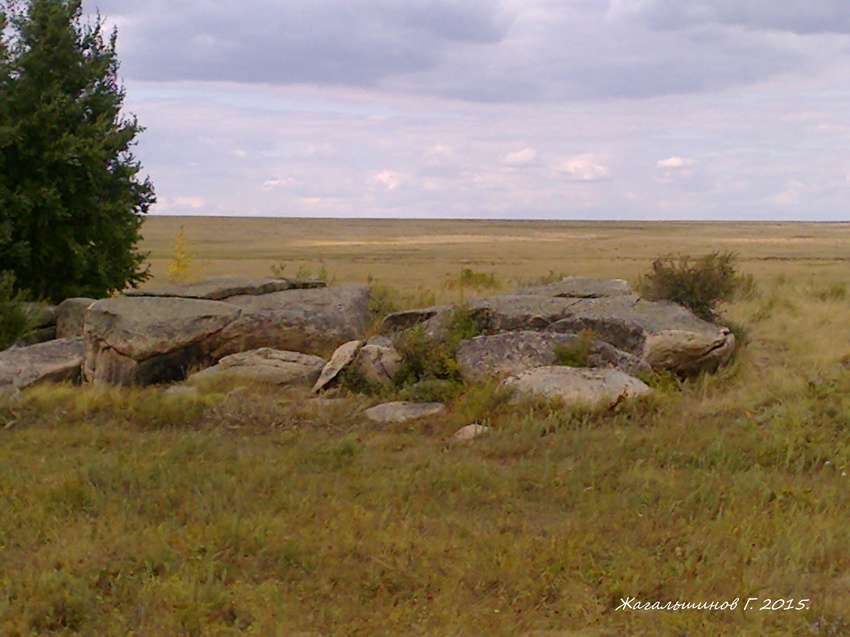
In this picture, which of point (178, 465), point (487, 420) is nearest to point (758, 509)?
point (487, 420)

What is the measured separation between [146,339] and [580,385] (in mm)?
5999

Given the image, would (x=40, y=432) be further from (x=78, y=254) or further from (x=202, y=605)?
(x=78, y=254)

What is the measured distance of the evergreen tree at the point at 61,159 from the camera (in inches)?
598

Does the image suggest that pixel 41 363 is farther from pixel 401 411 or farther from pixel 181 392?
pixel 401 411

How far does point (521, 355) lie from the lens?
10.8 metres

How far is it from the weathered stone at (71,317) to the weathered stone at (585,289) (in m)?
7.64

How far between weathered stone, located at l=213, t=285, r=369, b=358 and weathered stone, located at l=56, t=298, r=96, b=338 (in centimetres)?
246

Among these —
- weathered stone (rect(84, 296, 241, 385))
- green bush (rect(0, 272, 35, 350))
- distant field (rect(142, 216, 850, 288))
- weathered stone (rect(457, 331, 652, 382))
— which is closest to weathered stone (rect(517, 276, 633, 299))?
weathered stone (rect(457, 331, 652, 382))

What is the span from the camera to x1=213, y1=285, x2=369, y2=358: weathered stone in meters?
12.4

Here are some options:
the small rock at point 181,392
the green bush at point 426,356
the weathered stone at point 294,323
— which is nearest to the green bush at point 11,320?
the weathered stone at point 294,323

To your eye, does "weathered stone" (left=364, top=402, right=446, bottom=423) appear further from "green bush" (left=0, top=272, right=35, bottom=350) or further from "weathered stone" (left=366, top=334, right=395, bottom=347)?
"green bush" (left=0, top=272, right=35, bottom=350)

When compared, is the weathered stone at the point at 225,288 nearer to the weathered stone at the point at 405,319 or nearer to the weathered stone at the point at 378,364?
the weathered stone at the point at 405,319

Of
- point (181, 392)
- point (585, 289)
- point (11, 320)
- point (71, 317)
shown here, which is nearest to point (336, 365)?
point (181, 392)

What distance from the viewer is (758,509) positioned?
643 centimetres
